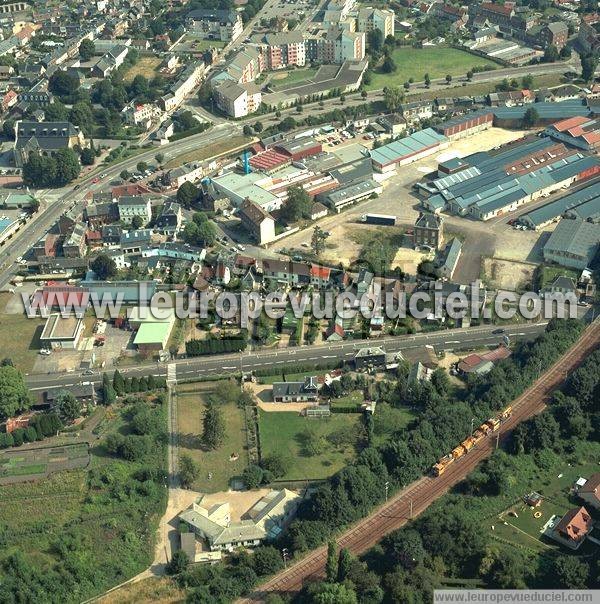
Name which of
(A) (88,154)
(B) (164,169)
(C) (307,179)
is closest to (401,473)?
(C) (307,179)

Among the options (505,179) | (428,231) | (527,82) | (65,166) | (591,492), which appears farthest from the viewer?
(527,82)

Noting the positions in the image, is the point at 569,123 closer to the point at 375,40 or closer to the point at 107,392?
the point at 375,40

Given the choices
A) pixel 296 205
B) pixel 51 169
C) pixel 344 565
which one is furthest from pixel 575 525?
pixel 51 169

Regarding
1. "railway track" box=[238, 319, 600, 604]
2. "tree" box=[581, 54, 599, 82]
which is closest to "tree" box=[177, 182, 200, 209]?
"railway track" box=[238, 319, 600, 604]

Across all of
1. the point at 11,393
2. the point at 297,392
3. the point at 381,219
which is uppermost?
the point at 381,219

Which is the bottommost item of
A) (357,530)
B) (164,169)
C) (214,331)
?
(357,530)

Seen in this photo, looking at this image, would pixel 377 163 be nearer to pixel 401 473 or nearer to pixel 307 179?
pixel 307 179
